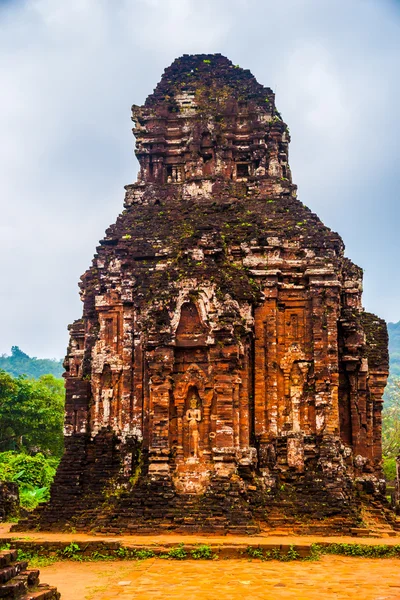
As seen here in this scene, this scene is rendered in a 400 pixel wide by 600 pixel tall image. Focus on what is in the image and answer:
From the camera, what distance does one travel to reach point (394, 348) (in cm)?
17000

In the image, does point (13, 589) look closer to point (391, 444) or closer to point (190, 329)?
point (190, 329)

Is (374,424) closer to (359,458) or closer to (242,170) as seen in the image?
(359,458)

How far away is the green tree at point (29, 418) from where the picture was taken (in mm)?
43875

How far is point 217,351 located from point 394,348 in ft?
518

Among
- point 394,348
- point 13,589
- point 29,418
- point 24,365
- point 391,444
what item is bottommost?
point 13,589

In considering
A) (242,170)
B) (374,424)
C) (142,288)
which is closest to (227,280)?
(142,288)

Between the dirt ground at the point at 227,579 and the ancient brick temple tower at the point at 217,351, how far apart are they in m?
2.64

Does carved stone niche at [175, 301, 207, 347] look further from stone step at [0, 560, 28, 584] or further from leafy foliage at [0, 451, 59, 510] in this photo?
leafy foliage at [0, 451, 59, 510]

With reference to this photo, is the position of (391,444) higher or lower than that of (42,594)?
higher

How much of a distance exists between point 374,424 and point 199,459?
28.4ft

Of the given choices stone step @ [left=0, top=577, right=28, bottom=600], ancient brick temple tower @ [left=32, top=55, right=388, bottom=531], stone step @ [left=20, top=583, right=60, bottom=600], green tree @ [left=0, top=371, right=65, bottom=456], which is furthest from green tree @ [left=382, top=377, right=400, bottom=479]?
stone step @ [left=0, top=577, right=28, bottom=600]

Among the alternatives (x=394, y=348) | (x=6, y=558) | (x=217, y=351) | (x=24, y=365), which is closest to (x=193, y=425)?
(x=217, y=351)

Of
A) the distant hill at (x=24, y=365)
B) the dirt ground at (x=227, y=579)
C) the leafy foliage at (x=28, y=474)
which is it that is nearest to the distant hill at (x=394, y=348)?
the distant hill at (x=24, y=365)

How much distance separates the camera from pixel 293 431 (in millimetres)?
19797
